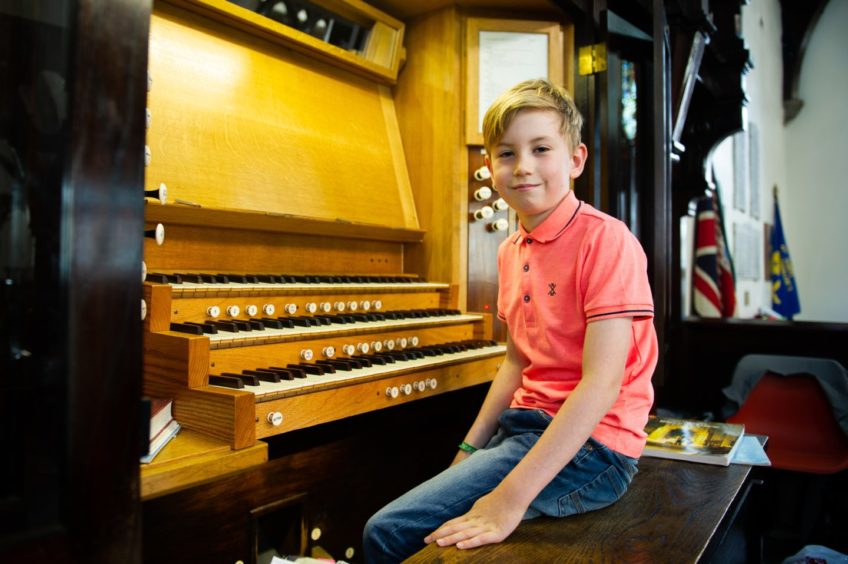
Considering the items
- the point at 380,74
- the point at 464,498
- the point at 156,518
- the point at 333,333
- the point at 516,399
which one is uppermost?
the point at 380,74

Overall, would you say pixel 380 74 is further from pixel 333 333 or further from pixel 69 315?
pixel 69 315

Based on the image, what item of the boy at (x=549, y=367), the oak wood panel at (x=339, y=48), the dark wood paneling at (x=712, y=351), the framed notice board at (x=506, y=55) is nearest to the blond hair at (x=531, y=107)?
the boy at (x=549, y=367)

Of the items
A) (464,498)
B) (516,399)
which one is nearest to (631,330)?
(516,399)

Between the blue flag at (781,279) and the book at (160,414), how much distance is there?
8.01 meters

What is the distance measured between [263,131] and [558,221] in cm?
142

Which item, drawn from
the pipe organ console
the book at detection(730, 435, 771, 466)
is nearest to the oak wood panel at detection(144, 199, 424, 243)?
the pipe organ console

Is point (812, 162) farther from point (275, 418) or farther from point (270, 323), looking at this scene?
point (275, 418)

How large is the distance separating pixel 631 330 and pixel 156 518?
141cm

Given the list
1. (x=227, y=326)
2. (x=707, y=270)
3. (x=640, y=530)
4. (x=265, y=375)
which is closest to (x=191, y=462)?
(x=265, y=375)

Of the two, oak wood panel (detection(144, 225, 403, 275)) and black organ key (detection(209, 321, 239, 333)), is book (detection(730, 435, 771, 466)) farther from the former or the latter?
oak wood panel (detection(144, 225, 403, 275))

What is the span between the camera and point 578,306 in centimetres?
146

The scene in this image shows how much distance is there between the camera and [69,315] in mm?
940

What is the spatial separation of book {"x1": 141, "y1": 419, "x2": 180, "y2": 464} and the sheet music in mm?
2077

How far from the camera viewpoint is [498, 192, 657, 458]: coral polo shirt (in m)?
1.39
